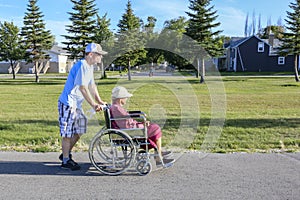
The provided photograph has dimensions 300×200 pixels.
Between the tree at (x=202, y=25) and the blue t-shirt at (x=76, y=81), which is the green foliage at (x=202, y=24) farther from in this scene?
the blue t-shirt at (x=76, y=81)

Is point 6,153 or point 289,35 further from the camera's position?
point 289,35

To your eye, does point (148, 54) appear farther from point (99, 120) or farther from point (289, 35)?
point (289, 35)

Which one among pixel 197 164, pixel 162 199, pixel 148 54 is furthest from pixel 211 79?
pixel 162 199

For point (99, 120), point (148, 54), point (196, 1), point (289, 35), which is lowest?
point (99, 120)

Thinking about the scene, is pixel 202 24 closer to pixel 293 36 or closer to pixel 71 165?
pixel 293 36

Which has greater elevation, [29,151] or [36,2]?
[36,2]

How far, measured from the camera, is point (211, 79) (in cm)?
2027

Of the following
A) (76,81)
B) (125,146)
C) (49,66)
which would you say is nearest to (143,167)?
(125,146)

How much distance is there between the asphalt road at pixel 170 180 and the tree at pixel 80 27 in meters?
28.2

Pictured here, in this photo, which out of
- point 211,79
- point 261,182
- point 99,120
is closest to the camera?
point 261,182

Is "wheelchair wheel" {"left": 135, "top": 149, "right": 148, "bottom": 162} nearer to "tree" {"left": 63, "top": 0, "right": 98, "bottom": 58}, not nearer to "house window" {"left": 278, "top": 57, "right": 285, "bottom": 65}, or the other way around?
"tree" {"left": 63, "top": 0, "right": 98, "bottom": 58}

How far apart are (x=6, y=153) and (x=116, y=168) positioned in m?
2.16

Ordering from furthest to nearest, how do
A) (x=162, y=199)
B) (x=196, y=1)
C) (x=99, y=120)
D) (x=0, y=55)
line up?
(x=0, y=55) → (x=196, y=1) → (x=99, y=120) → (x=162, y=199)

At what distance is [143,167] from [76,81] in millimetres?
1480
